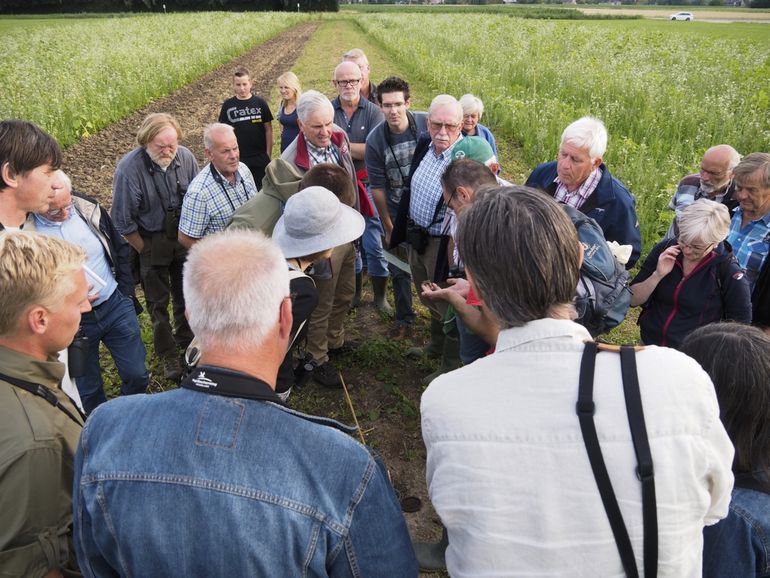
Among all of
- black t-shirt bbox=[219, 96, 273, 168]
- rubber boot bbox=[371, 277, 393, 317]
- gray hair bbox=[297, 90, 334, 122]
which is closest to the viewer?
gray hair bbox=[297, 90, 334, 122]

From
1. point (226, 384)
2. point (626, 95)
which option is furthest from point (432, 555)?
point (626, 95)

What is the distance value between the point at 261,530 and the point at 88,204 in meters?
2.90

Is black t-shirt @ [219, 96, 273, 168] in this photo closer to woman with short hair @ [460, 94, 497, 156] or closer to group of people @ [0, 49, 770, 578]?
woman with short hair @ [460, 94, 497, 156]

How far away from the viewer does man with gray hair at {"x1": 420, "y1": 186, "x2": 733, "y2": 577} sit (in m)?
1.25

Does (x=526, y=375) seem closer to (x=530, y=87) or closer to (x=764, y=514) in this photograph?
(x=764, y=514)

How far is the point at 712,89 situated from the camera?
12.3 m

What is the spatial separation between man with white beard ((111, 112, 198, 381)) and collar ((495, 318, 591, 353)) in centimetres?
365

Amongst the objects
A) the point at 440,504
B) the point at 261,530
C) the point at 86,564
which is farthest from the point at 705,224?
the point at 86,564

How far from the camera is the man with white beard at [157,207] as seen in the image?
13.7 ft

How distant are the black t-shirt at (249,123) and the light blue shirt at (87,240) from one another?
3568 millimetres

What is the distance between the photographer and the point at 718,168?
408 cm

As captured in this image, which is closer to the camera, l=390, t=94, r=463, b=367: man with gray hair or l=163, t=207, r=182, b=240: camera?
l=390, t=94, r=463, b=367: man with gray hair

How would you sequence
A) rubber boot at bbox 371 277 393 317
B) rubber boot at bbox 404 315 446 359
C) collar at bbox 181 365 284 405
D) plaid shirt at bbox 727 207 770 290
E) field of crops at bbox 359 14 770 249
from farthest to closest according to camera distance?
field of crops at bbox 359 14 770 249
rubber boot at bbox 371 277 393 317
rubber boot at bbox 404 315 446 359
plaid shirt at bbox 727 207 770 290
collar at bbox 181 365 284 405

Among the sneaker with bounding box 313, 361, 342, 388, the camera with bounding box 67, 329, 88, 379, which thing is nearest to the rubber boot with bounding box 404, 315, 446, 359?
the sneaker with bounding box 313, 361, 342, 388
